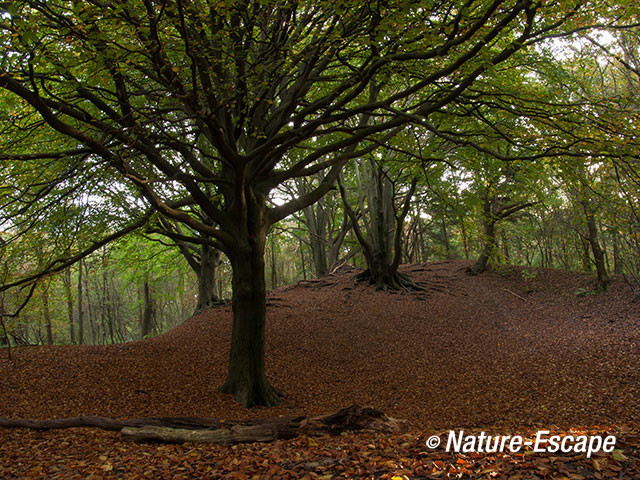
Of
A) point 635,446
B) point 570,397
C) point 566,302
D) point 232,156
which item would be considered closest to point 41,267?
point 232,156

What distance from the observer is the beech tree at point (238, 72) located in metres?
4.42

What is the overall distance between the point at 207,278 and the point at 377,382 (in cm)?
894

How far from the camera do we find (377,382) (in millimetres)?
7664

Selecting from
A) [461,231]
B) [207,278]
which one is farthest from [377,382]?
[461,231]

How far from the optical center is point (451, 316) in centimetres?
1187

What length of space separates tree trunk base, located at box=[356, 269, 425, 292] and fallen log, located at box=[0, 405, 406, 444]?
9514 mm

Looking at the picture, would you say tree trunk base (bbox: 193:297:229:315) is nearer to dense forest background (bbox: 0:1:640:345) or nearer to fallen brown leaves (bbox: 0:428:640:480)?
dense forest background (bbox: 0:1:640:345)

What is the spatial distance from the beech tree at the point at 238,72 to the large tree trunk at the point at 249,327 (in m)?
0.02

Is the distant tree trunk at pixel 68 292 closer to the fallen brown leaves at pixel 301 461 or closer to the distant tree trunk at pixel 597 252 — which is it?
the fallen brown leaves at pixel 301 461

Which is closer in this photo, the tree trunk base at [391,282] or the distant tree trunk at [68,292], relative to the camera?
the distant tree trunk at [68,292]

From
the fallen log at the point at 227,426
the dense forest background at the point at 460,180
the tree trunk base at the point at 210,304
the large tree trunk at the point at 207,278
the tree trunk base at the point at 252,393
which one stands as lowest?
the tree trunk base at the point at 252,393

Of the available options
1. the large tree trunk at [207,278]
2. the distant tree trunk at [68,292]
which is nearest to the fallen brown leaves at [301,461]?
the distant tree trunk at [68,292]

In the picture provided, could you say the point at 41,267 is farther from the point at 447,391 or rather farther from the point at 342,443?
the point at 447,391

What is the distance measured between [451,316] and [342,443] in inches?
356
